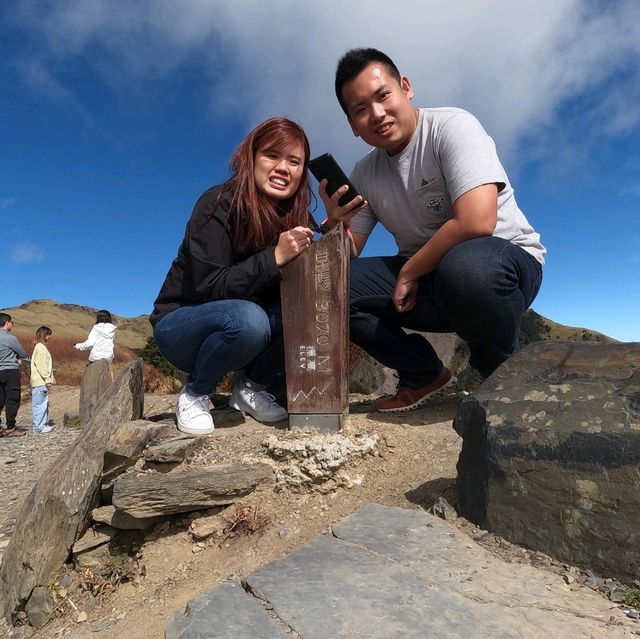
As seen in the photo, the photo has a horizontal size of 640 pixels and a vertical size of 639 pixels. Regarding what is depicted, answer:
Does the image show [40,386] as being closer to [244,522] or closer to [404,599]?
[244,522]

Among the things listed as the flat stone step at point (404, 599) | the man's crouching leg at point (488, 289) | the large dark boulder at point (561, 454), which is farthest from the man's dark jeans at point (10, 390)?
the large dark boulder at point (561, 454)

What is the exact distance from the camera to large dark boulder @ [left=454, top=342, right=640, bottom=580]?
2.06 m

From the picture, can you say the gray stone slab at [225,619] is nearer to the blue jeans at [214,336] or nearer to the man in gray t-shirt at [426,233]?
the blue jeans at [214,336]

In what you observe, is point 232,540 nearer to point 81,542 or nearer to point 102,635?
point 102,635

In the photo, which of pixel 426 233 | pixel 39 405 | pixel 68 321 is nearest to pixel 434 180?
pixel 426 233

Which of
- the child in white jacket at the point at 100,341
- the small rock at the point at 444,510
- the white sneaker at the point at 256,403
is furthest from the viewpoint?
the child in white jacket at the point at 100,341

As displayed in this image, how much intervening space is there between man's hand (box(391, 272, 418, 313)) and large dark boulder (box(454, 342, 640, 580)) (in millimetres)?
1086

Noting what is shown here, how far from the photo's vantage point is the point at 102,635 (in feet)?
9.11

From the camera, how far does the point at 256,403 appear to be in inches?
164

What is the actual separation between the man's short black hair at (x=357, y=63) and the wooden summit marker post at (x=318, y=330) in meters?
1.00

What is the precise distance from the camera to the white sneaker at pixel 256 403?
4.10 meters

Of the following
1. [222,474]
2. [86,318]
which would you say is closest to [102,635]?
[222,474]

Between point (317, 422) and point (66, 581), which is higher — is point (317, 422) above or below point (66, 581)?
above

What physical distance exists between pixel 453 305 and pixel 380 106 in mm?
1422
